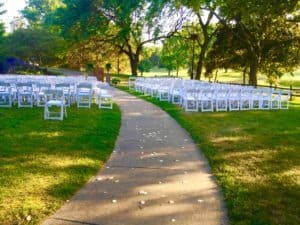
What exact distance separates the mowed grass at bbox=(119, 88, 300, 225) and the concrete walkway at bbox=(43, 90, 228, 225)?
11.6 inches

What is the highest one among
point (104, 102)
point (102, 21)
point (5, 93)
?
point (102, 21)

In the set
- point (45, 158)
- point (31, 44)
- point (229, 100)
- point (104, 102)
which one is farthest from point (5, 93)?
point (31, 44)

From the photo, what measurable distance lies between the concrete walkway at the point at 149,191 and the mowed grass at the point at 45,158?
275 millimetres

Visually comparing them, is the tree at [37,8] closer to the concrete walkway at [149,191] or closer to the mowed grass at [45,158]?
the mowed grass at [45,158]

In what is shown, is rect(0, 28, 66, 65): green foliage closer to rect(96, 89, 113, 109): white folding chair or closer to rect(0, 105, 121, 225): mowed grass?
rect(96, 89, 113, 109): white folding chair

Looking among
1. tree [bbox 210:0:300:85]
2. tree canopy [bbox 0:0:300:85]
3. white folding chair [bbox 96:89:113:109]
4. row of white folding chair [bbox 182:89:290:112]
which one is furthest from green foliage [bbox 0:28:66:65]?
row of white folding chair [bbox 182:89:290:112]

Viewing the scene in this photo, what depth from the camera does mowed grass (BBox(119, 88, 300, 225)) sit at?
580 cm

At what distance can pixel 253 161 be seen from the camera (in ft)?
28.8

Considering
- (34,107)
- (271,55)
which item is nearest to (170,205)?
(34,107)

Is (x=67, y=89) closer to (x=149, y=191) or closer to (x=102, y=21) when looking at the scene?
(x=149, y=191)

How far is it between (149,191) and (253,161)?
3218mm

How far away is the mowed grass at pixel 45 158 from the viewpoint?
573 cm

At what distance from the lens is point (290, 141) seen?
11.4 m

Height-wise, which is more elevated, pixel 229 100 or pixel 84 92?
pixel 84 92
